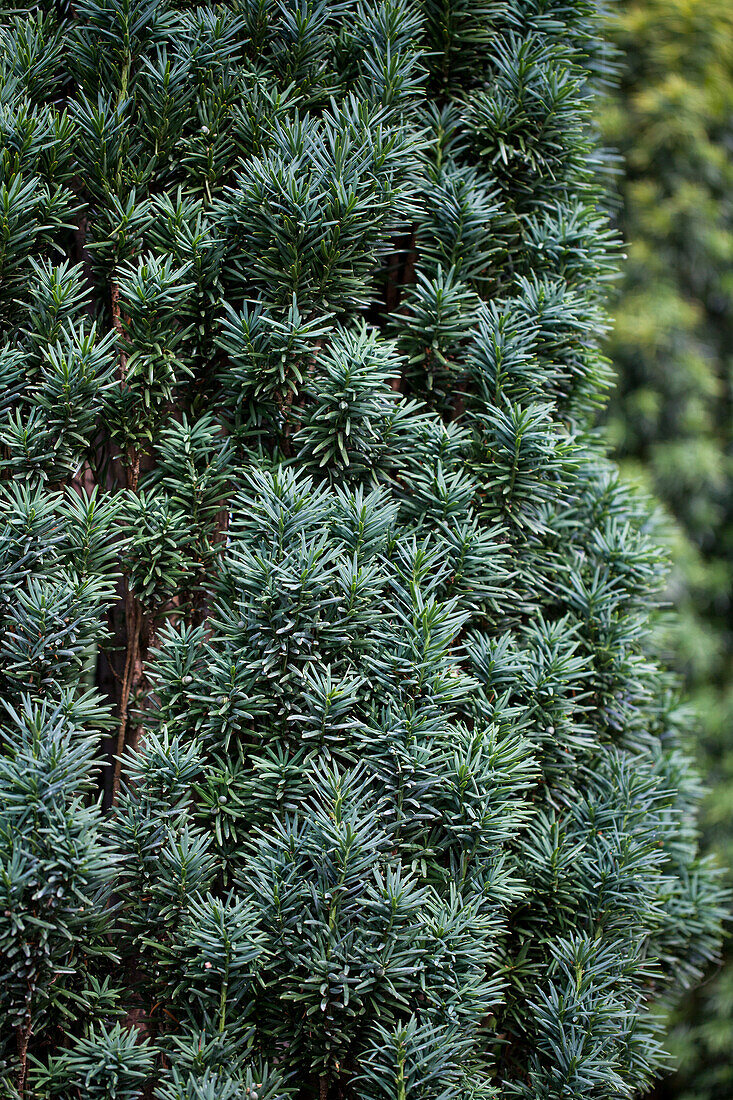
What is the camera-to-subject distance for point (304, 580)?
910 millimetres

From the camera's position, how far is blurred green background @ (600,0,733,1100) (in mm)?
3082

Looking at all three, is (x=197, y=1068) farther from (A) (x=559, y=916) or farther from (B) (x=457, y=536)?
(B) (x=457, y=536)

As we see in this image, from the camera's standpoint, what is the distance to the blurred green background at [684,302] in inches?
121

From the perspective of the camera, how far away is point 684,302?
10.8ft

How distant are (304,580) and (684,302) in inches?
117

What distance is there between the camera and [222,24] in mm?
1044

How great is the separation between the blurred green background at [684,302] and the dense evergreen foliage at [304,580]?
2086 millimetres

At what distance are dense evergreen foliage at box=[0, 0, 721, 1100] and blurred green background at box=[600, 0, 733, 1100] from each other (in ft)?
6.84

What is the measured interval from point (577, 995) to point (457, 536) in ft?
1.94

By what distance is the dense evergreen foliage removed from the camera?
0.88 m

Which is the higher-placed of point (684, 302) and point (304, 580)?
point (304, 580)

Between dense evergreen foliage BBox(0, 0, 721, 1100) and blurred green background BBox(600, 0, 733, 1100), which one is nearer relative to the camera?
dense evergreen foliage BBox(0, 0, 721, 1100)

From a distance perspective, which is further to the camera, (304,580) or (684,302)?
(684,302)

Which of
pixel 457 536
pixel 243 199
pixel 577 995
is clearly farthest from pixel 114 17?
pixel 577 995
